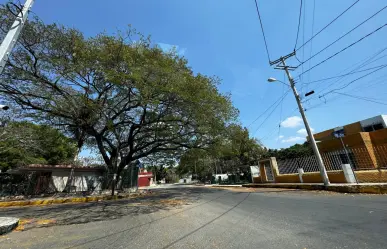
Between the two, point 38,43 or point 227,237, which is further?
point 38,43

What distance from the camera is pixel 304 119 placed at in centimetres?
1273

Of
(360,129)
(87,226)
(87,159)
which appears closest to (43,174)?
(87,159)

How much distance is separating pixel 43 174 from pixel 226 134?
715 inches

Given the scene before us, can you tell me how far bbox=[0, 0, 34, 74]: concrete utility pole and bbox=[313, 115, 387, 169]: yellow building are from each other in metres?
15.3

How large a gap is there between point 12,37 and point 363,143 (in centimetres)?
2440

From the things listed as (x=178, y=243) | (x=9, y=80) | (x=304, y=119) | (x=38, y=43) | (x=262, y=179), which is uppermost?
(x=38, y=43)

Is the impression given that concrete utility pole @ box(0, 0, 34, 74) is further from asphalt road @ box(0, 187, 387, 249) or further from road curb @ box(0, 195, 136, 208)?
road curb @ box(0, 195, 136, 208)

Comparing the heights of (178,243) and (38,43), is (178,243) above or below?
below

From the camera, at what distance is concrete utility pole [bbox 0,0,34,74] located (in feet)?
16.3

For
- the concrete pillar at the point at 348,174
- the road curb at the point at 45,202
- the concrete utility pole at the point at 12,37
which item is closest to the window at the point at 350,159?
the concrete pillar at the point at 348,174

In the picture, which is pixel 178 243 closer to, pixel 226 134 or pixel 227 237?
pixel 227 237

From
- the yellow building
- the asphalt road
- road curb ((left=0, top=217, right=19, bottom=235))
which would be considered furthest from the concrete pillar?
road curb ((left=0, top=217, right=19, bottom=235))

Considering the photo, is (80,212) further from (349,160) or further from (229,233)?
(349,160)

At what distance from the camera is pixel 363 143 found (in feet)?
59.1
